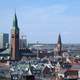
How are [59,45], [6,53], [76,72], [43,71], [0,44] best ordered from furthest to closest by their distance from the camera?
[0,44] → [59,45] → [6,53] → [43,71] → [76,72]

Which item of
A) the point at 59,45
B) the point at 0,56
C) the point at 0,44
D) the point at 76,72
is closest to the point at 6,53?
the point at 0,56

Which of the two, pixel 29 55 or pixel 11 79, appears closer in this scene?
pixel 11 79

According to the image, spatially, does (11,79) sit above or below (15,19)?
below

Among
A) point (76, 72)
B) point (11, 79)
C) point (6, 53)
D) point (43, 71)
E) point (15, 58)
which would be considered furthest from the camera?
point (6, 53)

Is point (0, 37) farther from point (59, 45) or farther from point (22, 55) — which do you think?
point (22, 55)

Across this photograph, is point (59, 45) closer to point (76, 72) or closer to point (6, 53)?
point (6, 53)

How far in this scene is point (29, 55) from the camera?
110 metres

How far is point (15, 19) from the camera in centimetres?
9688

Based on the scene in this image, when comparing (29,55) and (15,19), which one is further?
(29,55)

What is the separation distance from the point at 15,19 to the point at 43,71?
31.8 m

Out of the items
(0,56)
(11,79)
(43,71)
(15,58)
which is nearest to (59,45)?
(0,56)

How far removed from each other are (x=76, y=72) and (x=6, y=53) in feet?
178

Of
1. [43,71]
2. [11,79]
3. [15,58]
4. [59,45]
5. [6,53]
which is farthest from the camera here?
[59,45]

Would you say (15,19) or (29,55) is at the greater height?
(15,19)
